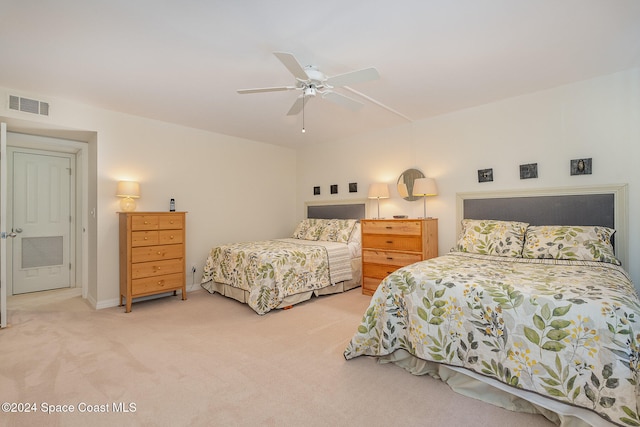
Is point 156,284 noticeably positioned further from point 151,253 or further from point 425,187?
point 425,187

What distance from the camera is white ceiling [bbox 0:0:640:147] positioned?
1.95 metres

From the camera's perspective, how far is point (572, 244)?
2.64m

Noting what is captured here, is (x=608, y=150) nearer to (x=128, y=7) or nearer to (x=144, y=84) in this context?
(x=128, y=7)

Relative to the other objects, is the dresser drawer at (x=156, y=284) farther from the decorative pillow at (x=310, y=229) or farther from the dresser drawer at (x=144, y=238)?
the decorative pillow at (x=310, y=229)

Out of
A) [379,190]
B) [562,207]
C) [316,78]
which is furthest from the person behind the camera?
[379,190]

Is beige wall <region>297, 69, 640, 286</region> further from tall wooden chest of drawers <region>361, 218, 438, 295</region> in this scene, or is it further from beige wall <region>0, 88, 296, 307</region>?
beige wall <region>0, 88, 296, 307</region>

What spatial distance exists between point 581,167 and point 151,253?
4854 millimetres

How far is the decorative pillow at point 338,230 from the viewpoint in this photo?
4684 mm

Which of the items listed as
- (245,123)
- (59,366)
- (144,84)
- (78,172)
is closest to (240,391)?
(59,366)

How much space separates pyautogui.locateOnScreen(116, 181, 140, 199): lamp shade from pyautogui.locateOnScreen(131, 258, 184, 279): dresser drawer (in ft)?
2.86

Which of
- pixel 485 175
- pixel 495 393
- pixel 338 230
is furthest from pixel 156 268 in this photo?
pixel 485 175

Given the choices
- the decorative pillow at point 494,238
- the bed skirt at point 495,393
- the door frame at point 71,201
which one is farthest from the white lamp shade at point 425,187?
the door frame at point 71,201

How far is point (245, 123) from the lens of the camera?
433 cm

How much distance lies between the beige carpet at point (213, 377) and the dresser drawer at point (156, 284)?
0.38 meters
